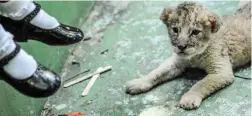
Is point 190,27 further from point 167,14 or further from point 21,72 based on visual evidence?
point 21,72

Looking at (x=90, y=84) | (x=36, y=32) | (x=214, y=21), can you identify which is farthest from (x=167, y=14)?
(x=36, y=32)

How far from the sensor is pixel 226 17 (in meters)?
3.74

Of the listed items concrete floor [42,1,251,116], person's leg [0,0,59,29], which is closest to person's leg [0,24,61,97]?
person's leg [0,0,59,29]

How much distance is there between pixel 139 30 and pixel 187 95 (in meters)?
1.24

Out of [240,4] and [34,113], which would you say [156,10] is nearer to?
[240,4]

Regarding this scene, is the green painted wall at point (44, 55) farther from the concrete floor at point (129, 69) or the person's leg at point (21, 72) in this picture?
the person's leg at point (21, 72)

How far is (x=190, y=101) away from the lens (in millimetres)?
3176

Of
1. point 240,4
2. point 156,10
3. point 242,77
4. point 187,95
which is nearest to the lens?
point 187,95

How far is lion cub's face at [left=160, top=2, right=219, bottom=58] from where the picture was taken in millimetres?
3258

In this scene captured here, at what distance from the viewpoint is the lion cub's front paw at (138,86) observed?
3.44m

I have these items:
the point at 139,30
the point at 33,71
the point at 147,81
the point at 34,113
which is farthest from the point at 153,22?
the point at 33,71

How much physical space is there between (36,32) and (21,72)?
409 millimetres

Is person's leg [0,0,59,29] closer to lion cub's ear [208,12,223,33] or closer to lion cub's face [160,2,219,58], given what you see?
lion cub's face [160,2,219,58]

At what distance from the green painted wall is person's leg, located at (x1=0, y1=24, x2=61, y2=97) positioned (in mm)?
739
